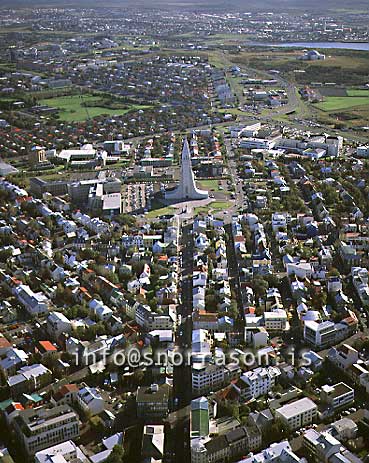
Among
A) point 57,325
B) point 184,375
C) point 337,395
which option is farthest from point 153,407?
point 57,325

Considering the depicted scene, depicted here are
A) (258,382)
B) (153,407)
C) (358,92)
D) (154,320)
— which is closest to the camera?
(153,407)

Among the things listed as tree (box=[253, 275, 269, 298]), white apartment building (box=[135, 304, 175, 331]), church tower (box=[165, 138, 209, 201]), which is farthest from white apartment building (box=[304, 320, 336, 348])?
church tower (box=[165, 138, 209, 201])

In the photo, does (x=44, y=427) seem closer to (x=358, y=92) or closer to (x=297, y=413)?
(x=297, y=413)

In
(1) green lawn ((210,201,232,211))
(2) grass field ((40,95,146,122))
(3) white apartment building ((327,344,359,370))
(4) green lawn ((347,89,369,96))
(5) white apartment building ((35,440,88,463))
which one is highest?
(3) white apartment building ((327,344,359,370))

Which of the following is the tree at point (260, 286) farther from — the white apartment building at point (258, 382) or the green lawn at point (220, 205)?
the green lawn at point (220, 205)

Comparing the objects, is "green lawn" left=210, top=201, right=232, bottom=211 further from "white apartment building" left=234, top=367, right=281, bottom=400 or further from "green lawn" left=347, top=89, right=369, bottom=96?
"green lawn" left=347, top=89, right=369, bottom=96

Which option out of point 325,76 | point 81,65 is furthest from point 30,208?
point 81,65

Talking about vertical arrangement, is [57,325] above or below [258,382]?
below
